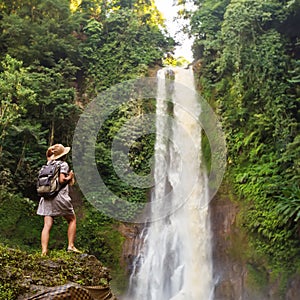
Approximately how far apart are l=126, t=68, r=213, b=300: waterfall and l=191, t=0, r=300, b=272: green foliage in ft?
2.99

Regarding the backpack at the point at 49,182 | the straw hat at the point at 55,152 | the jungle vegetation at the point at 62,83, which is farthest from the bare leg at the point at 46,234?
the jungle vegetation at the point at 62,83

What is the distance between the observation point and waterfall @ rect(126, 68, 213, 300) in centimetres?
917

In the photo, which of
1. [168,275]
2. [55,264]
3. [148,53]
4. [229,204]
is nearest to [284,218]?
[229,204]

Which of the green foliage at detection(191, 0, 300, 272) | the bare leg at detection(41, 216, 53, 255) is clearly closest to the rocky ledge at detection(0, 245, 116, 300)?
the bare leg at detection(41, 216, 53, 255)

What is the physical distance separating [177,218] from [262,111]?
3.37m

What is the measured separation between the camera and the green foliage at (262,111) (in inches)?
331

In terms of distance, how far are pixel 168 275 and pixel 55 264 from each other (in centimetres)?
629

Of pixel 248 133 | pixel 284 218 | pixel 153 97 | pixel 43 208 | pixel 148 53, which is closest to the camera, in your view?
pixel 43 208

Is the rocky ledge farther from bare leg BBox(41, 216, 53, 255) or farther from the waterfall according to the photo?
the waterfall

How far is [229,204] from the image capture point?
9688 millimetres

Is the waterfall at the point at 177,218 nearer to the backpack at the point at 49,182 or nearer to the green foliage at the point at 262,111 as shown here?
the green foliage at the point at 262,111

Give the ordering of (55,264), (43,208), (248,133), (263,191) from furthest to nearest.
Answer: (248,133) → (263,191) → (43,208) → (55,264)

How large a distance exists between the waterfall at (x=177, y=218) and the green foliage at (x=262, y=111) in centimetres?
91

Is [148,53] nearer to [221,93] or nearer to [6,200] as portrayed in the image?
[221,93]
